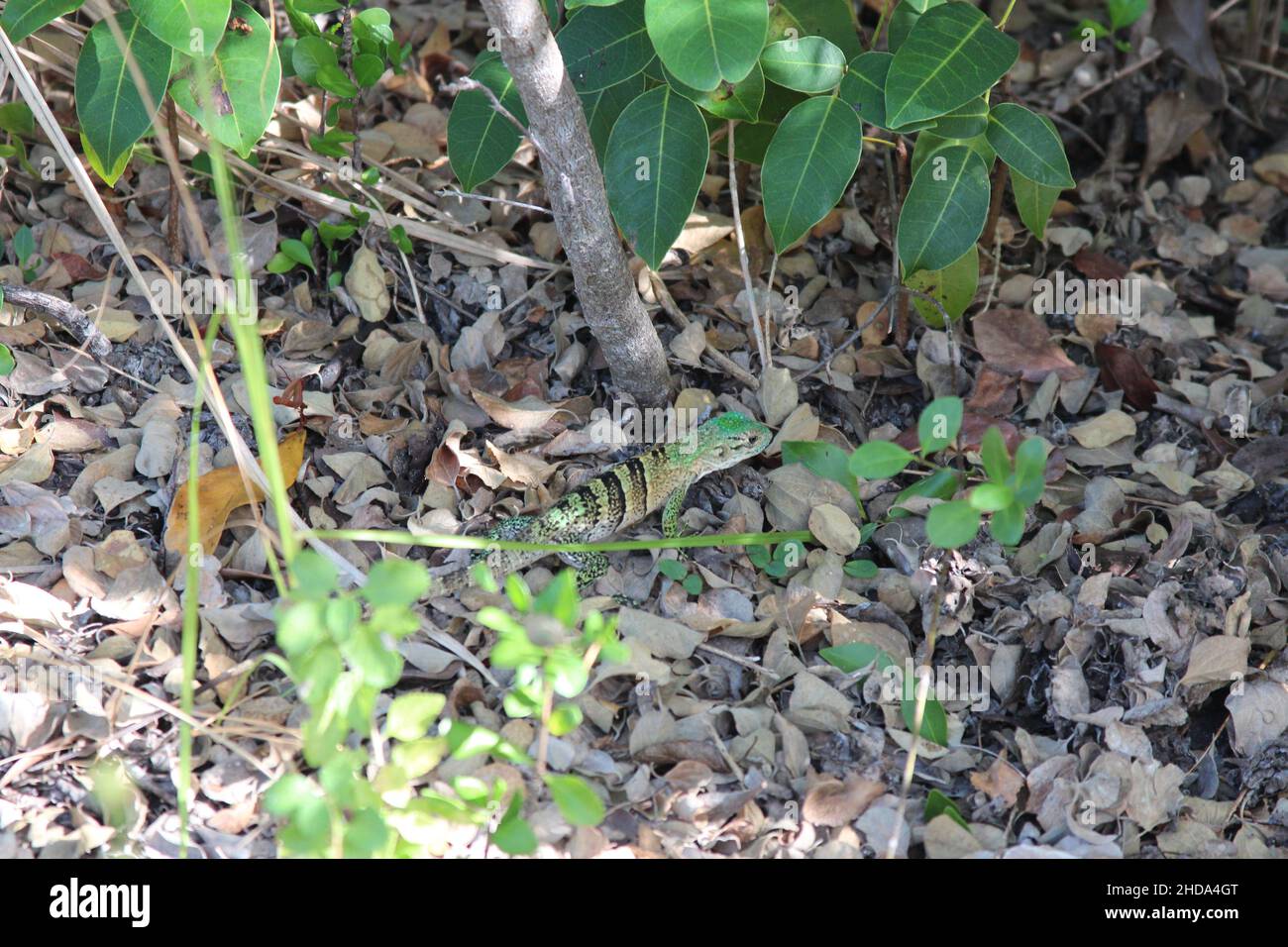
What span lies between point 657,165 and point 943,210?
0.82 metres

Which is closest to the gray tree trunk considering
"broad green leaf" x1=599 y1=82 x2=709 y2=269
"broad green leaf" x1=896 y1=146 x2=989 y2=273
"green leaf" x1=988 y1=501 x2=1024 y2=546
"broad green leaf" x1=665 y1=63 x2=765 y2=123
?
"broad green leaf" x1=599 y1=82 x2=709 y2=269

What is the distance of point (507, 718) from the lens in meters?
2.76

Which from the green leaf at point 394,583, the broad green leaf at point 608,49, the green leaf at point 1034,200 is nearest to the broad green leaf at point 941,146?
the green leaf at point 1034,200

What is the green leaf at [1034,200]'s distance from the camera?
339cm

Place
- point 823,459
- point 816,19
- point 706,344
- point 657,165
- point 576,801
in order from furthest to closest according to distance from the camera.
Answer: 1. point 706,344
2. point 816,19
3. point 657,165
4. point 823,459
5. point 576,801

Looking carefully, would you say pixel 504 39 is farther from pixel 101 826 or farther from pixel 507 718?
pixel 101 826

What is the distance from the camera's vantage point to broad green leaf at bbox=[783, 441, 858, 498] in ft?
9.05

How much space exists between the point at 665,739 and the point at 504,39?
5.89 feet

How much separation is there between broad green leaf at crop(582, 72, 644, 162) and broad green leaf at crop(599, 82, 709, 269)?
184 mm

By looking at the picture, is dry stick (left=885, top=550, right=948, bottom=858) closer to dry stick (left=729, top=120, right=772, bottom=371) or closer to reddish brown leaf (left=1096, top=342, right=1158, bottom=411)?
dry stick (left=729, top=120, right=772, bottom=371)

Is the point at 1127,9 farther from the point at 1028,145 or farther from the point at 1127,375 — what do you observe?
the point at 1127,375

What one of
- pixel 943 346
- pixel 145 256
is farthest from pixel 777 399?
pixel 145 256

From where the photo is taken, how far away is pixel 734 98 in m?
3.06

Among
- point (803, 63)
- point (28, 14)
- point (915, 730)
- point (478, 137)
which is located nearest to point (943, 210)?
point (803, 63)
